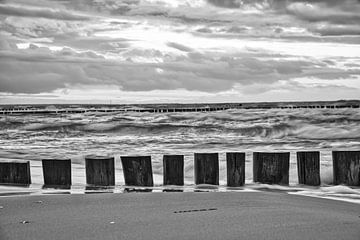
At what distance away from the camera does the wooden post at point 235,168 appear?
6473 mm

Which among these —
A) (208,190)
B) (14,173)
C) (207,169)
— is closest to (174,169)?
(207,169)

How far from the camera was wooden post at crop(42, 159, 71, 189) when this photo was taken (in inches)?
247

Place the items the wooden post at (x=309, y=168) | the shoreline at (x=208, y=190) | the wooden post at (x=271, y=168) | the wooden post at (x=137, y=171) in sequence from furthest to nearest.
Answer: the wooden post at (x=309, y=168) < the wooden post at (x=271, y=168) < the wooden post at (x=137, y=171) < the shoreline at (x=208, y=190)

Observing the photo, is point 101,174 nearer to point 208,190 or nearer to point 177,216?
point 208,190

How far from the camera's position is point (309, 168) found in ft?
22.1

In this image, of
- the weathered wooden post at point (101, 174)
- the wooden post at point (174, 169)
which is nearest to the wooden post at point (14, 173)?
the weathered wooden post at point (101, 174)

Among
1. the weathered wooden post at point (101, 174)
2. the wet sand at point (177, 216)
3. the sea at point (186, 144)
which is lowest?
the sea at point (186, 144)

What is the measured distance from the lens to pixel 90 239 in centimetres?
339

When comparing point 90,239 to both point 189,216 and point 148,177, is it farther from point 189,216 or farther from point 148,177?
point 148,177

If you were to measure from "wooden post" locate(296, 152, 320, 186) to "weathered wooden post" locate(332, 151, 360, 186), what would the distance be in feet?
0.71

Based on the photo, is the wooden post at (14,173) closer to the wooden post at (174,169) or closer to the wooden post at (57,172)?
the wooden post at (57,172)

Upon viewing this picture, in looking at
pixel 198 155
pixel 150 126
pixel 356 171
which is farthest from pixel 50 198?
pixel 150 126

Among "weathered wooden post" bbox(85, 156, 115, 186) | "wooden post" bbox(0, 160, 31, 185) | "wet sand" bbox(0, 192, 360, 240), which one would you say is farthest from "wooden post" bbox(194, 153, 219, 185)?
"wooden post" bbox(0, 160, 31, 185)

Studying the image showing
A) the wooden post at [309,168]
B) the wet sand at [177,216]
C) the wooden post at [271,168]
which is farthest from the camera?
the wooden post at [309,168]
